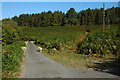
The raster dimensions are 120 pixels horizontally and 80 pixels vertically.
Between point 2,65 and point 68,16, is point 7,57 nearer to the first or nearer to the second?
point 2,65

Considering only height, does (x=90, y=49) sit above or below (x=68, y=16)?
→ below

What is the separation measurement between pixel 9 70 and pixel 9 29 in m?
34.5

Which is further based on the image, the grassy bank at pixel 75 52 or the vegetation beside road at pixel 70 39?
the grassy bank at pixel 75 52

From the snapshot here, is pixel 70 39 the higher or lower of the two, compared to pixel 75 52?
higher

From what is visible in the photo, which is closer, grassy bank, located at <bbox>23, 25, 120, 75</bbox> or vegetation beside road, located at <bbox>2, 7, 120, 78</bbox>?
vegetation beside road, located at <bbox>2, 7, 120, 78</bbox>

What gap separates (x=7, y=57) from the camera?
9391 millimetres

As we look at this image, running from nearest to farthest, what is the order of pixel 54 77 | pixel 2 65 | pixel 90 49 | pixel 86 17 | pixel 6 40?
1. pixel 2 65
2. pixel 54 77
3. pixel 90 49
4. pixel 6 40
5. pixel 86 17

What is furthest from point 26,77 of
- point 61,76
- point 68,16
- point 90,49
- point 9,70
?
point 68,16

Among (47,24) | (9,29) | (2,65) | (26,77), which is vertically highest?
(47,24)

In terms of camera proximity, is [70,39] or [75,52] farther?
[70,39]

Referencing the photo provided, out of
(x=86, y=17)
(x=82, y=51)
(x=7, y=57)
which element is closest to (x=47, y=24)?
(x=86, y=17)

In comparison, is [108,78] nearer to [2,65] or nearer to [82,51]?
[2,65]

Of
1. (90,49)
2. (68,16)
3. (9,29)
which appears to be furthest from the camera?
(68,16)

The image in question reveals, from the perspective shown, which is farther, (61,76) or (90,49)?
(90,49)
